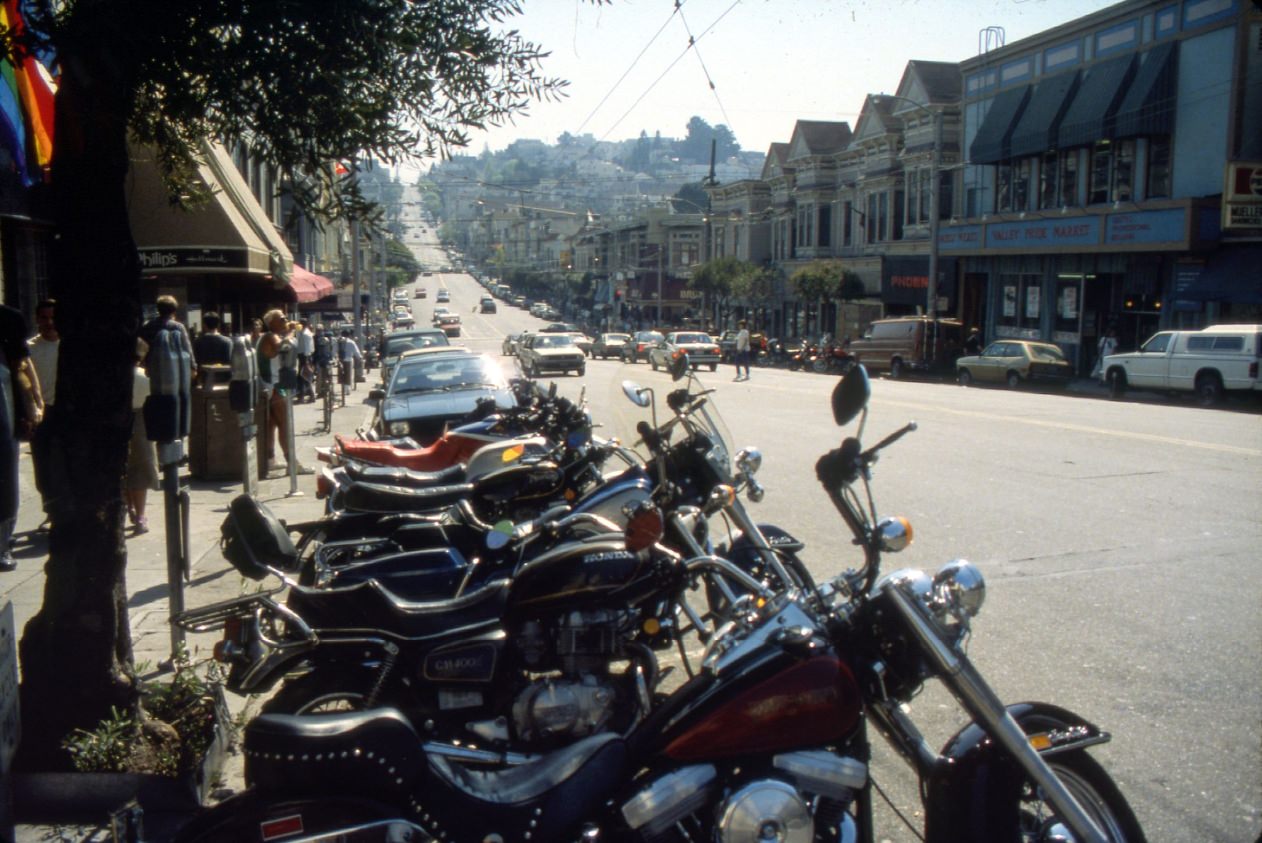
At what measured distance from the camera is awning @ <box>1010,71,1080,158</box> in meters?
35.1

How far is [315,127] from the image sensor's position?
4953mm

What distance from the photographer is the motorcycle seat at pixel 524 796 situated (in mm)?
3150

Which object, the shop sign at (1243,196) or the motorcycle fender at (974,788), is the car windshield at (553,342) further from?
the motorcycle fender at (974,788)

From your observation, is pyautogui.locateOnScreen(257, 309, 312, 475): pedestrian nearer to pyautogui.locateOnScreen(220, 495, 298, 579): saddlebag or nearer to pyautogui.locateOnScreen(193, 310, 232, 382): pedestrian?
pyautogui.locateOnScreen(193, 310, 232, 382): pedestrian

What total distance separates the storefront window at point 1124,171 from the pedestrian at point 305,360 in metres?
23.5

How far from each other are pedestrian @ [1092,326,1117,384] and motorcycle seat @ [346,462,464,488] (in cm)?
2596

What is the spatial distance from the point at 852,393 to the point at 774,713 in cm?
97

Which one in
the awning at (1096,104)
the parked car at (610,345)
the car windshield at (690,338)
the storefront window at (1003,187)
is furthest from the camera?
the parked car at (610,345)

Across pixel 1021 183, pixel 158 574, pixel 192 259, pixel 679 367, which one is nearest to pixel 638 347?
pixel 1021 183

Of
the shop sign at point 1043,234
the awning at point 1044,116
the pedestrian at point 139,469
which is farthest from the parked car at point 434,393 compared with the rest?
the awning at point 1044,116

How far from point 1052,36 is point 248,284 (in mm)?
26127

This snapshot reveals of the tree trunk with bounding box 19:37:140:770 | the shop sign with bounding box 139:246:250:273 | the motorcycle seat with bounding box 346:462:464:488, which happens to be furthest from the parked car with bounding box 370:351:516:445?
the tree trunk with bounding box 19:37:140:770

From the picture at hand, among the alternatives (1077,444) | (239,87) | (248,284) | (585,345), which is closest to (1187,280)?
(1077,444)

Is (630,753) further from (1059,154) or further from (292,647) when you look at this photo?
(1059,154)
